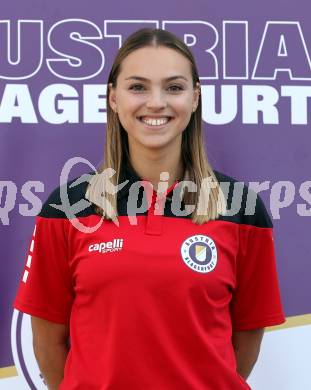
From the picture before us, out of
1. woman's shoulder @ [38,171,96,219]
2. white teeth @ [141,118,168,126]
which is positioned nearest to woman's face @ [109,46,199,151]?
white teeth @ [141,118,168,126]

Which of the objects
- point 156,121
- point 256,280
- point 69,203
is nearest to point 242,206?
point 256,280

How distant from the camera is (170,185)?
56.1 inches

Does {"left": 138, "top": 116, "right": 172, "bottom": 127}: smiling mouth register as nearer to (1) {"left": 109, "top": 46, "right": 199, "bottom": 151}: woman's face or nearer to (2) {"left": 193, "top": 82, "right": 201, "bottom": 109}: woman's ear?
(1) {"left": 109, "top": 46, "right": 199, "bottom": 151}: woman's face

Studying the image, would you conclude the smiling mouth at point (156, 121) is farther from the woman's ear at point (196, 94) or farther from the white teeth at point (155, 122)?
the woman's ear at point (196, 94)

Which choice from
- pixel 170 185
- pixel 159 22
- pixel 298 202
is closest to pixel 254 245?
pixel 170 185

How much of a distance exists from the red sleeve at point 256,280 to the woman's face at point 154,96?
291 millimetres

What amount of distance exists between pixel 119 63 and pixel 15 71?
560mm

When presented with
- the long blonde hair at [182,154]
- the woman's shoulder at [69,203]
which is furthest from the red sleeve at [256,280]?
the woman's shoulder at [69,203]

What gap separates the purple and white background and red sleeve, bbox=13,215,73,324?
428mm

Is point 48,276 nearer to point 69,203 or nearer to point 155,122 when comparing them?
point 69,203

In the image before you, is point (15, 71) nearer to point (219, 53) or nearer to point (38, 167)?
point (38, 167)

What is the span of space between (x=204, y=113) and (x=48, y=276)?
752 mm

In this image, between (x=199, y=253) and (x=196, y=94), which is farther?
(x=196, y=94)

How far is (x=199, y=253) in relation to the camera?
4.22 ft
